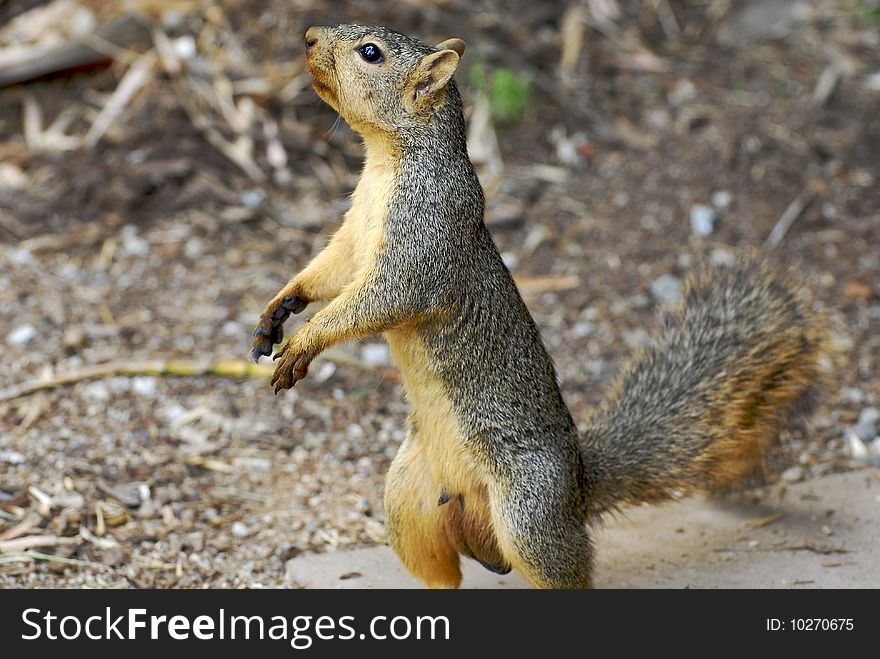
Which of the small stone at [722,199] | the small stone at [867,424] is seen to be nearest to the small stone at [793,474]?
the small stone at [867,424]

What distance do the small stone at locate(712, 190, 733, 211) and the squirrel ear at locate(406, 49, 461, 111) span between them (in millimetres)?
3087

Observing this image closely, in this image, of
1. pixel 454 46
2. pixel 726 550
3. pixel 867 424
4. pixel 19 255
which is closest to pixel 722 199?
pixel 867 424

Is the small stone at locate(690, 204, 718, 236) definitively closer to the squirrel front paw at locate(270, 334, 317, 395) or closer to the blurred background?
the blurred background

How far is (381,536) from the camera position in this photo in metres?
4.15

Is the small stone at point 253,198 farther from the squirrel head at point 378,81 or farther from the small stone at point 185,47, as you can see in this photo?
the squirrel head at point 378,81

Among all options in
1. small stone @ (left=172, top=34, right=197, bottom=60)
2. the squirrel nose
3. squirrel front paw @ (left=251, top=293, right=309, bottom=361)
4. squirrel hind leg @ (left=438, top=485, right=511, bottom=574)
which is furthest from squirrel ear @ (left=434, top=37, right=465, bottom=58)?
small stone @ (left=172, top=34, right=197, bottom=60)

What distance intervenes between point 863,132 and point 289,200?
3.15 meters

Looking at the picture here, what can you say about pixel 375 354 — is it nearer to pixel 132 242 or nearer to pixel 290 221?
pixel 290 221

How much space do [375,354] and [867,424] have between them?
2070 millimetres

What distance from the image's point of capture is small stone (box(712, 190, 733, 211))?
6031mm

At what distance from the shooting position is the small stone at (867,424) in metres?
4.66

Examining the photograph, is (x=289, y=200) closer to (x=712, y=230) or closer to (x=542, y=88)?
(x=542, y=88)

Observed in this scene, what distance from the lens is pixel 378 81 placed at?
329 cm
